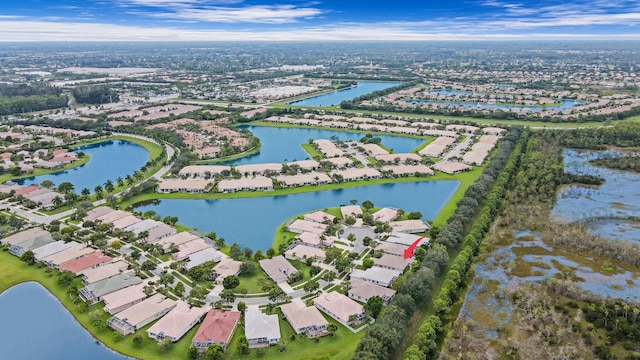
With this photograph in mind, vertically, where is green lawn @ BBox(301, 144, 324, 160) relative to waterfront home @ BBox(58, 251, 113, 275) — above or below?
above

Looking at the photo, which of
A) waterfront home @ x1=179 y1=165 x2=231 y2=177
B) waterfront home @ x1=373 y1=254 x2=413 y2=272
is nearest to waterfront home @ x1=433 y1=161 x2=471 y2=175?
waterfront home @ x1=373 y1=254 x2=413 y2=272

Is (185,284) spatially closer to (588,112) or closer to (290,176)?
(290,176)

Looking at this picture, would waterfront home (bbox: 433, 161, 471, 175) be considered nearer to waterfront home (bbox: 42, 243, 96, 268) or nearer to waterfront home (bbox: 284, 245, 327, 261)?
waterfront home (bbox: 284, 245, 327, 261)

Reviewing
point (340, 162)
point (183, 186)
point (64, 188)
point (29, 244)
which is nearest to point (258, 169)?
point (183, 186)

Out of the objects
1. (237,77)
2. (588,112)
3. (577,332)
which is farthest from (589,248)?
(237,77)

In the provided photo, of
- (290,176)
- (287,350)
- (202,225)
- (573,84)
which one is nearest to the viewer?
(287,350)

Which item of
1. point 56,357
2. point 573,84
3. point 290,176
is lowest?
point 56,357

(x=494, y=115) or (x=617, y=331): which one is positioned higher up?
(x=494, y=115)
